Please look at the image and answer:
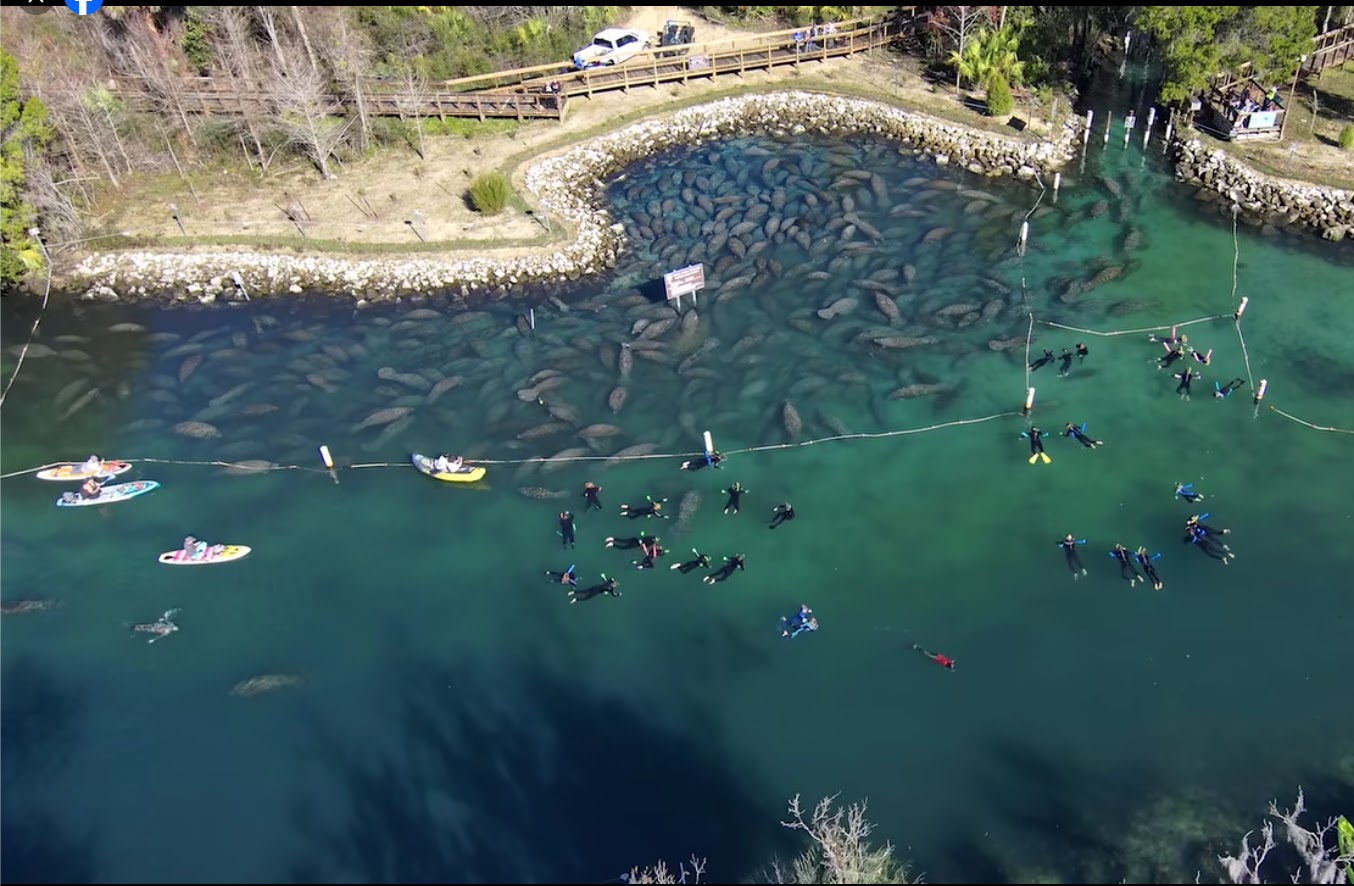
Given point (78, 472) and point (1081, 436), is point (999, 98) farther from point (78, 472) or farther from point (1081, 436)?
point (78, 472)

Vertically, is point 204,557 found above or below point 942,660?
above

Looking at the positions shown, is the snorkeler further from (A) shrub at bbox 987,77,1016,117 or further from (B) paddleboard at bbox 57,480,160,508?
(A) shrub at bbox 987,77,1016,117

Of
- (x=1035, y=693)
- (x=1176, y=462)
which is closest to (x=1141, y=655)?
(x=1035, y=693)

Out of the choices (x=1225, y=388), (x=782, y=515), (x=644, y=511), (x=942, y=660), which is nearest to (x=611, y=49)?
(x=644, y=511)

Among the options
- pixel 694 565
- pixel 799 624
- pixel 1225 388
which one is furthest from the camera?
pixel 1225 388

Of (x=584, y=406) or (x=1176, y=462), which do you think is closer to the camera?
(x=1176, y=462)

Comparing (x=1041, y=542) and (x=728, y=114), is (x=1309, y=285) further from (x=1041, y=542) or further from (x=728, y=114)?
(x=728, y=114)

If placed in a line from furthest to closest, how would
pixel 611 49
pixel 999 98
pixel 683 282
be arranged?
pixel 611 49, pixel 999 98, pixel 683 282
